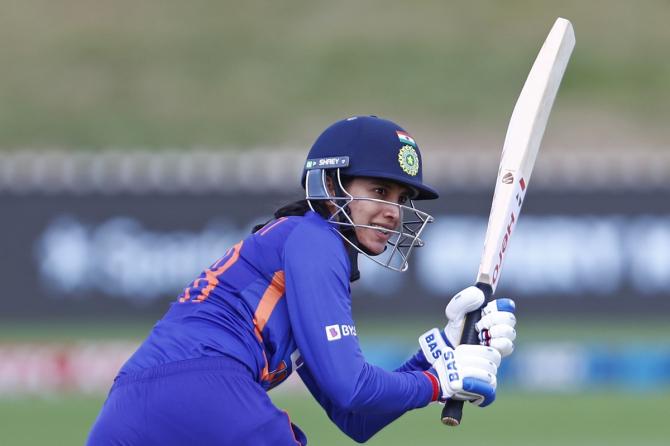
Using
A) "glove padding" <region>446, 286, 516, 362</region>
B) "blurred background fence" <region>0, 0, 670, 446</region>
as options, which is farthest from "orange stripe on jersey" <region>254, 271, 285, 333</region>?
"blurred background fence" <region>0, 0, 670, 446</region>

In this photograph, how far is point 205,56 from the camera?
Answer: 738 inches

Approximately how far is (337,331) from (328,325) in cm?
3

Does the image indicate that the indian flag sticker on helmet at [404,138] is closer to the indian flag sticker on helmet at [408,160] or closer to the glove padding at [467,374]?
the indian flag sticker on helmet at [408,160]

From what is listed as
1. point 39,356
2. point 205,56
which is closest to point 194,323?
point 39,356

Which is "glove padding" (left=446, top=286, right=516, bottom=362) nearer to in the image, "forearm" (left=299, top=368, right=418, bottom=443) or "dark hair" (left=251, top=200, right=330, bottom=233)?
"forearm" (left=299, top=368, right=418, bottom=443)

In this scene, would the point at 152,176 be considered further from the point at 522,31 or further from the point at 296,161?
Result: the point at 522,31

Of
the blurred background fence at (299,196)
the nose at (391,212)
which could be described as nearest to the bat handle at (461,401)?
the nose at (391,212)

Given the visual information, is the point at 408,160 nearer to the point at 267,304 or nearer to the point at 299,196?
the point at 299,196

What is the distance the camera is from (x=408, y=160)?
364cm

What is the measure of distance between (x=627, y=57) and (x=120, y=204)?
10.0 meters

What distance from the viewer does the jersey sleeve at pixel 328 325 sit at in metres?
3.36

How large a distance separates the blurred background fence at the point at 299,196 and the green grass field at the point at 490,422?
0.10 feet

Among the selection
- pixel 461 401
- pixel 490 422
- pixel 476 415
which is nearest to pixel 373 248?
pixel 461 401

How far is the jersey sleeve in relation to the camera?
3355 millimetres
